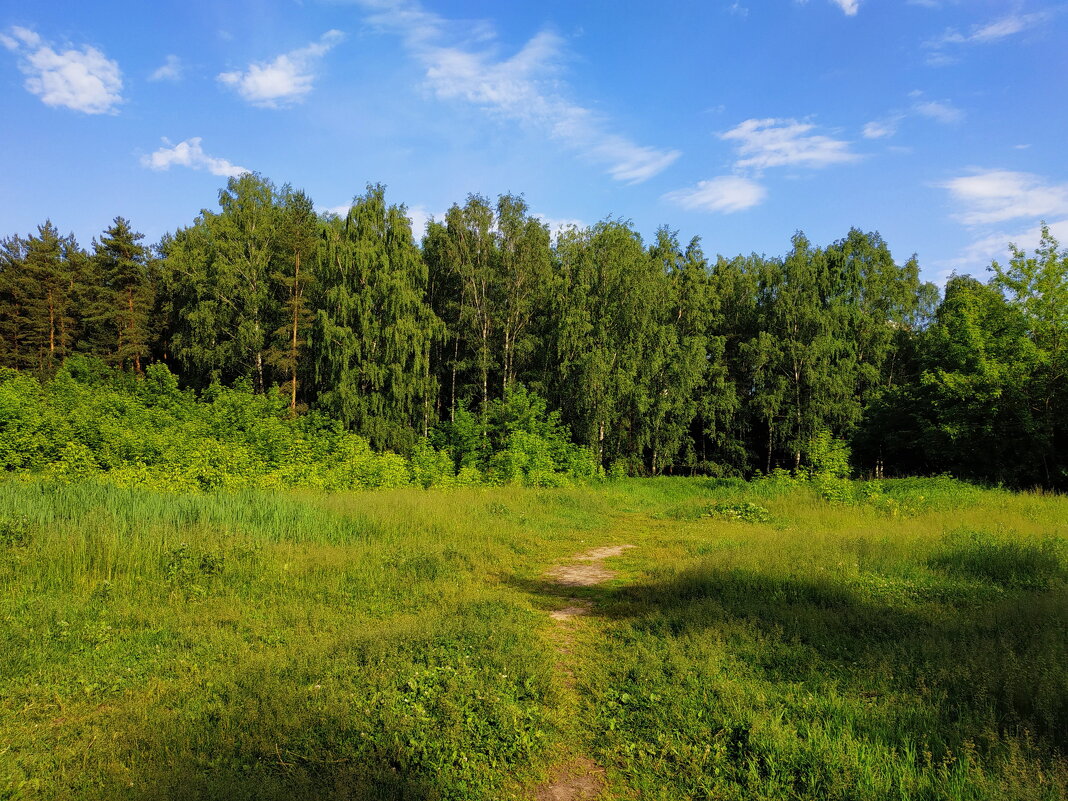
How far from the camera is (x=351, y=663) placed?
201 inches

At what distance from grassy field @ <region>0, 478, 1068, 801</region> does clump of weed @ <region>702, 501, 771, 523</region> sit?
4.91 metres

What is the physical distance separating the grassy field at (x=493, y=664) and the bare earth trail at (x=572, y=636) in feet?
0.34

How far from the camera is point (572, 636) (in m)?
6.66

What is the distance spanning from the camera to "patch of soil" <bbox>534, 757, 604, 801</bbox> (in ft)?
12.2

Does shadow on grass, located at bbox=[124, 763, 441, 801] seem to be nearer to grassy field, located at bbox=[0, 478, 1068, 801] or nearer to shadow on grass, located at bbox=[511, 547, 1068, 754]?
grassy field, located at bbox=[0, 478, 1068, 801]

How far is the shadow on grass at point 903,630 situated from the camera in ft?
14.8

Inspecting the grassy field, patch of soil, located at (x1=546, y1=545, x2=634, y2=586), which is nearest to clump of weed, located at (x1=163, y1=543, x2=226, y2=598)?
the grassy field

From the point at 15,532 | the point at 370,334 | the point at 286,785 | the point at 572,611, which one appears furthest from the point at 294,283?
the point at 286,785

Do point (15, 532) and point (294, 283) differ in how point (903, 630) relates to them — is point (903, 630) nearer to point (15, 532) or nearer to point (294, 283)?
point (15, 532)

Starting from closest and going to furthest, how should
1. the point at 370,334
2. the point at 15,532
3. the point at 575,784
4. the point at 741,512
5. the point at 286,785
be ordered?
1. the point at 286,785
2. the point at 575,784
3. the point at 15,532
4. the point at 741,512
5. the point at 370,334

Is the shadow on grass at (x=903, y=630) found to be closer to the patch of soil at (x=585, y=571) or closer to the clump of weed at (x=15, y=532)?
the patch of soil at (x=585, y=571)

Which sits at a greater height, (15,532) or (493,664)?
(15,532)

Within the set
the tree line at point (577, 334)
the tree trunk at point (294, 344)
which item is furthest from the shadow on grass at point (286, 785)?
the tree trunk at point (294, 344)

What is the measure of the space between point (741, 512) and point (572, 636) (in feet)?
36.4
